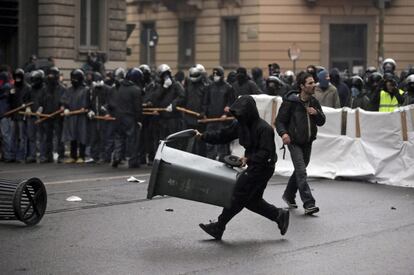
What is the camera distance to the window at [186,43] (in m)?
44.5

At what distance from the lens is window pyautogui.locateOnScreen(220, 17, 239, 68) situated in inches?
1670

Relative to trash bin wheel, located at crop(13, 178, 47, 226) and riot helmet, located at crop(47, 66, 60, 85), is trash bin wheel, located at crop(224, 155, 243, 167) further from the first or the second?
riot helmet, located at crop(47, 66, 60, 85)

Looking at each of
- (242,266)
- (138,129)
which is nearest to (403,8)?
(138,129)

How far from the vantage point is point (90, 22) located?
3206 centimetres

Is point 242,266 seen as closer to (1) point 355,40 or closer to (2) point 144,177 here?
(2) point 144,177

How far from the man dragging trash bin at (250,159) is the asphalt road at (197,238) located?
226 millimetres

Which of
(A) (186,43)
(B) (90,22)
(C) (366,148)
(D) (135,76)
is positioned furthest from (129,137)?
(A) (186,43)

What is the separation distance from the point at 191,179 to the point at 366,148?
21.6 feet

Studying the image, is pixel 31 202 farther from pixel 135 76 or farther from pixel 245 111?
pixel 135 76

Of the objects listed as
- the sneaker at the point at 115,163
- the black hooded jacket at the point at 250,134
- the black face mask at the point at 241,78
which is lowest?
the sneaker at the point at 115,163

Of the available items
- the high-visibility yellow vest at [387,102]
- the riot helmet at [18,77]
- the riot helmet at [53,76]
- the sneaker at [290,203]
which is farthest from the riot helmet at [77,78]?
the sneaker at [290,203]

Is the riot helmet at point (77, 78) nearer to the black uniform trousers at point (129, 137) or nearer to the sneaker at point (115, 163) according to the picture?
the black uniform trousers at point (129, 137)

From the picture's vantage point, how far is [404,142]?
633 inches

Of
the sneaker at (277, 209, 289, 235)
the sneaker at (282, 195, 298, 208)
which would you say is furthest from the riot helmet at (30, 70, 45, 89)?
the sneaker at (277, 209, 289, 235)
